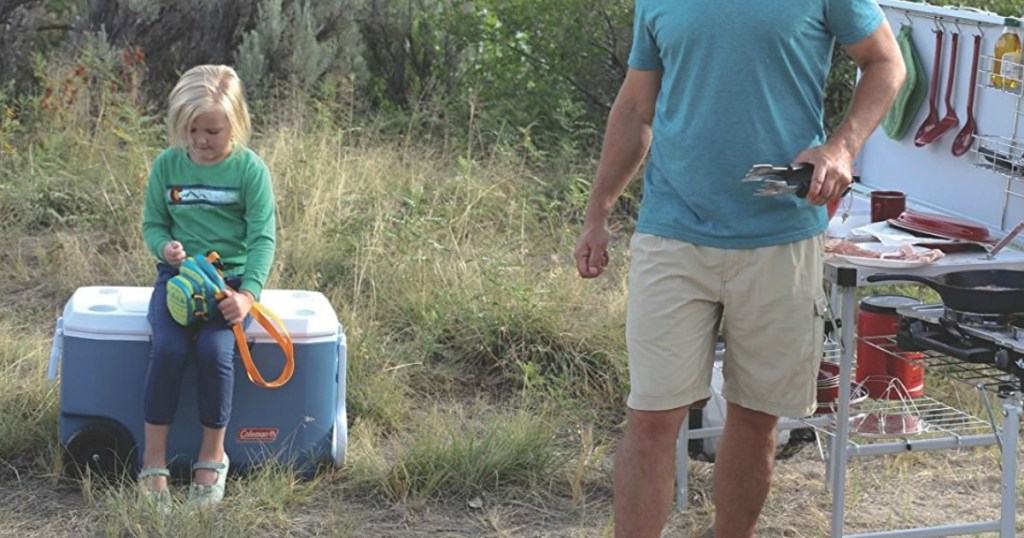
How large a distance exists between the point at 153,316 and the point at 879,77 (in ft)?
7.20

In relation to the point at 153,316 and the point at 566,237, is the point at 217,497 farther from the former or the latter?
the point at 566,237

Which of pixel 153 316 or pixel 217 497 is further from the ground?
pixel 153 316

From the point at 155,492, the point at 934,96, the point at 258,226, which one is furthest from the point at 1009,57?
the point at 155,492

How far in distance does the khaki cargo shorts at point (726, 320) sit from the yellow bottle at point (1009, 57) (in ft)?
3.54

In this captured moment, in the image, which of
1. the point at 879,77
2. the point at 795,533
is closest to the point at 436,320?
the point at 795,533

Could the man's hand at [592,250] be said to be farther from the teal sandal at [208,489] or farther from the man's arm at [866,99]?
the teal sandal at [208,489]

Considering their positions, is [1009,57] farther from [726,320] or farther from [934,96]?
[726,320]

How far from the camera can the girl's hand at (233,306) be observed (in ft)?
14.4

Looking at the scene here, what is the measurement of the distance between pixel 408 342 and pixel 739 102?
2518mm

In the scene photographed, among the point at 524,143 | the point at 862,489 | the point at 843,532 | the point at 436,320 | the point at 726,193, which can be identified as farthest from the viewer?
the point at 524,143

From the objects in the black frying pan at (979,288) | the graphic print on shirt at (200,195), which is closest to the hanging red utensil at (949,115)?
the black frying pan at (979,288)

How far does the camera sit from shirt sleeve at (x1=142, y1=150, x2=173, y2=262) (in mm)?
4594

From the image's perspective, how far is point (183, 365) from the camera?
4.43m

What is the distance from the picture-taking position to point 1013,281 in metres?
3.89
